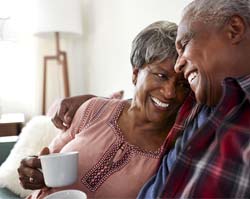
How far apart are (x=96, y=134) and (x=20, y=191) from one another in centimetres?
Result: 53

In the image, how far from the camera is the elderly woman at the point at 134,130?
1.02 m

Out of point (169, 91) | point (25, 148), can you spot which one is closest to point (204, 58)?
point (169, 91)

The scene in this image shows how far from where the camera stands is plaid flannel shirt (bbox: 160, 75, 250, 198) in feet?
2.24

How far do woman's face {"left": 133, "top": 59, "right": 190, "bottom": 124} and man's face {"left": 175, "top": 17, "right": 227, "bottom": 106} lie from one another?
0.50ft

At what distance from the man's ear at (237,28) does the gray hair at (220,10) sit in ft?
0.03

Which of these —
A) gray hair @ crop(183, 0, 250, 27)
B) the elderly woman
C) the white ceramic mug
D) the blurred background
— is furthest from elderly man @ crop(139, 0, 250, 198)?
the blurred background

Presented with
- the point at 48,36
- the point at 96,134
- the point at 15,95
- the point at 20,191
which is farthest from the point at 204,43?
the point at 15,95

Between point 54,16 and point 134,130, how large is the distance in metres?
1.84

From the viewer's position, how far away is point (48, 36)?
3.18 m

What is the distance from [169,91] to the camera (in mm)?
1041

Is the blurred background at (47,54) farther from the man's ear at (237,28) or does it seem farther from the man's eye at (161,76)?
the man's ear at (237,28)

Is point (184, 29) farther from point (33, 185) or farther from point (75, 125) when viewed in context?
point (33, 185)

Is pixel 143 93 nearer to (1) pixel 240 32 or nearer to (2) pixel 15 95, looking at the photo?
(1) pixel 240 32

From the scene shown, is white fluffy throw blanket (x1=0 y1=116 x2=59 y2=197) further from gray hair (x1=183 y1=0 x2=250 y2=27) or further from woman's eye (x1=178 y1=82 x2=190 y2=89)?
gray hair (x1=183 y1=0 x2=250 y2=27)
